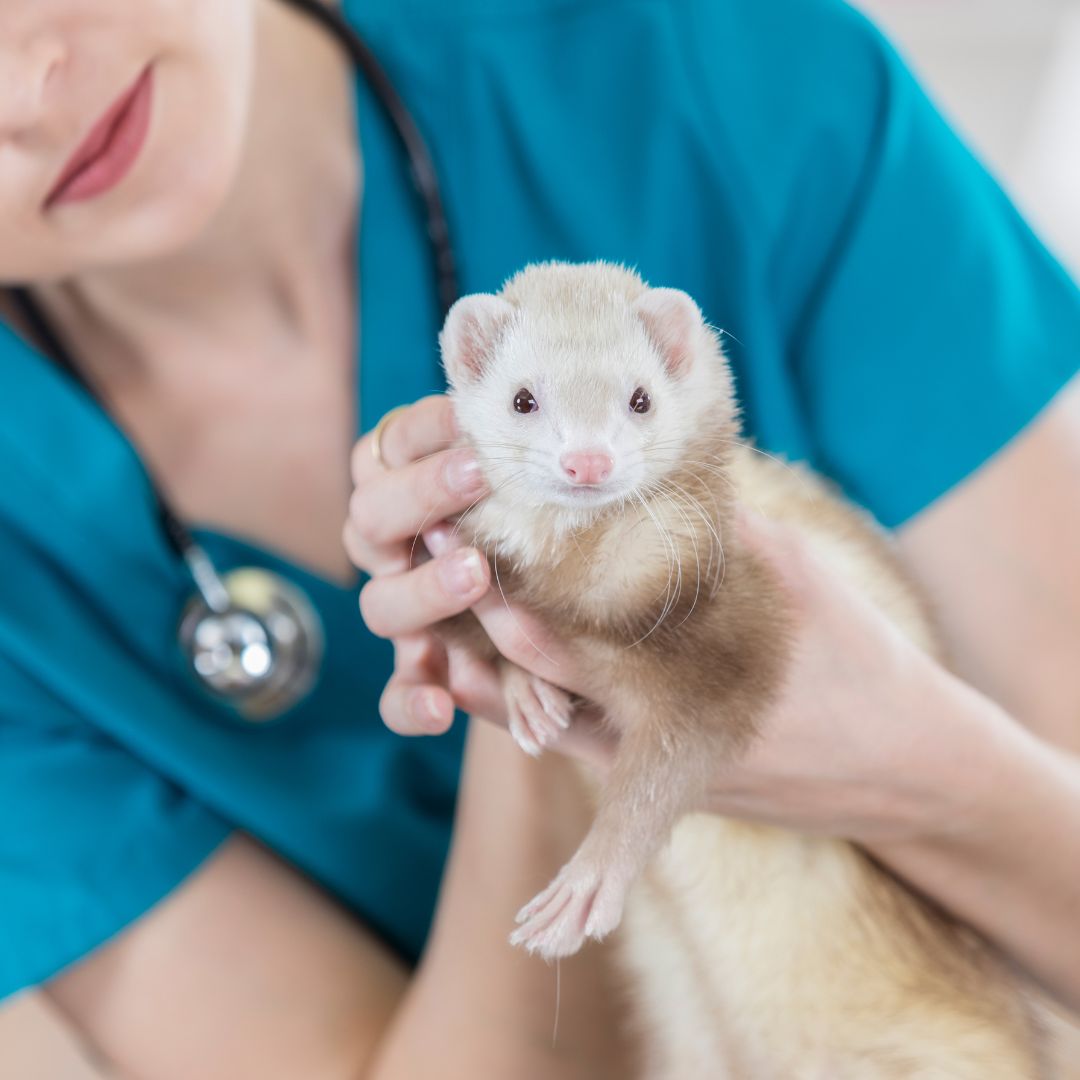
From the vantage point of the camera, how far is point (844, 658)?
720 millimetres

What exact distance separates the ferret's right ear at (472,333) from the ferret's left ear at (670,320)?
68mm

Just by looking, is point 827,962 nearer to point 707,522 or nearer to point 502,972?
point 502,972

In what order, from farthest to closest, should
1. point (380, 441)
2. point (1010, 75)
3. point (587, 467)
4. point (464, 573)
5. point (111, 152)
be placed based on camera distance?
1. point (1010, 75)
2. point (111, 152)
3. point (380, 441)
4. point (464, 573)
5. point (587, 467)

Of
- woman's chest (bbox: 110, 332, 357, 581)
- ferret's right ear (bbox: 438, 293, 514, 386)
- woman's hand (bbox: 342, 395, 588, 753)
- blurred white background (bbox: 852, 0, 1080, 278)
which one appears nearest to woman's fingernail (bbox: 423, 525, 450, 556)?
Answer: woman's hand (bbox: 342, 395, 588, 753)

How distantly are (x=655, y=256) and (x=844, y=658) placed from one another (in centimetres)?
47

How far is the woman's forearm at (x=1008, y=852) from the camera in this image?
80 cm

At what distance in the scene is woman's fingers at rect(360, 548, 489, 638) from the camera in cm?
62

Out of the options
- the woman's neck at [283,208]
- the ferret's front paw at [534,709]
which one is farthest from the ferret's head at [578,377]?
the woman's neck at [283,208]

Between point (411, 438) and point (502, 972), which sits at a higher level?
point (411, 438)

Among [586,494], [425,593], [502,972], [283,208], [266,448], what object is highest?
[586,494]

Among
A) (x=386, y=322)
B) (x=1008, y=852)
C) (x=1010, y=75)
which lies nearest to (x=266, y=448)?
(x=386, y=322)

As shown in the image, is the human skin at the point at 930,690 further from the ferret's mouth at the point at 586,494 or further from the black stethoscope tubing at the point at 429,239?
the black stethoscope tubing at the point at 429,239

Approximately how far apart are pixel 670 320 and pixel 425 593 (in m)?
0.21

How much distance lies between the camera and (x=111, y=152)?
84cm
